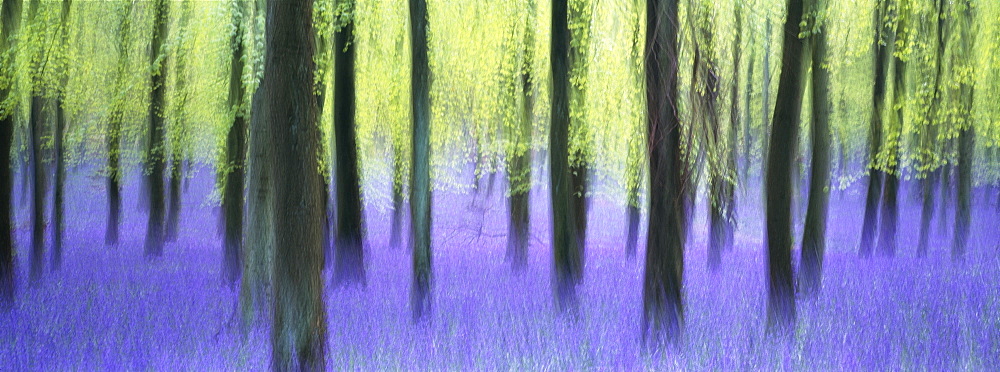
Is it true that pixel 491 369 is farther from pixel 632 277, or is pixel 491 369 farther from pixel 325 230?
pixel 632 277

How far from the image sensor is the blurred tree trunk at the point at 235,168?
1209 centimetres

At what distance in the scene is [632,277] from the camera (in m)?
12.2

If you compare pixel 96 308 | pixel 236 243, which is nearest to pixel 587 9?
pixel 236 243

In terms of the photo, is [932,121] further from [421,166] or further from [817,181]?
[421,166]

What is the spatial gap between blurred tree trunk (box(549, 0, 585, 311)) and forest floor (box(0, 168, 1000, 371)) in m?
0.37

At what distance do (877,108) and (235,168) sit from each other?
34.9 feet

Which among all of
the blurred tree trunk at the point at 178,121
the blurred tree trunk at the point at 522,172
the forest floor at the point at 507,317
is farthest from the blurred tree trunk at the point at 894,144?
the blurred tree trunk at the point at 178,121

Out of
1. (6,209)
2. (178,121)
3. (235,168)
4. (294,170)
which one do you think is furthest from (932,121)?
(6,209)

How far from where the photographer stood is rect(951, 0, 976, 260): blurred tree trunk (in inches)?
553

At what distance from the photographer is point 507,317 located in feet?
31.0

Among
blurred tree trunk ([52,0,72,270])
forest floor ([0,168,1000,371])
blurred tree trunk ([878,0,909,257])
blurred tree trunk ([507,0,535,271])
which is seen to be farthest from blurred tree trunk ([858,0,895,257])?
blurred tree trunk ([52,0,72,270])

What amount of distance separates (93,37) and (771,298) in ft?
43.9

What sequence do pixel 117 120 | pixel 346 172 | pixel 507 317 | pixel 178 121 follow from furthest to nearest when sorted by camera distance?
1. pixel 178 121
2. pixel 117 120
3. pixel 346 172
4. pixel 507 317

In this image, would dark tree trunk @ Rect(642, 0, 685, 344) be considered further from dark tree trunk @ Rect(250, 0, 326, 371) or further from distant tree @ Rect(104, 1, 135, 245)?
distant tree @ Rect(104, 1, 135, 245)
